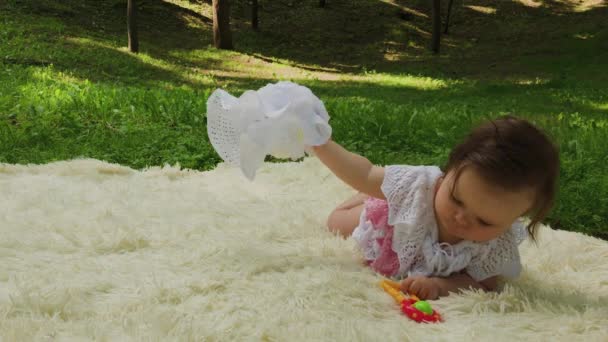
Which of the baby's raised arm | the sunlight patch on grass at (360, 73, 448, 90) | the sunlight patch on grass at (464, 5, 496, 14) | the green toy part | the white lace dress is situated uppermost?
the sunlight patch on grass at (464, 5, 496, 14)

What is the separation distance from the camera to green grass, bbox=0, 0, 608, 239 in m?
4.96

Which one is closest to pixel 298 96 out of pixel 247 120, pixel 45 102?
pixel 247 120

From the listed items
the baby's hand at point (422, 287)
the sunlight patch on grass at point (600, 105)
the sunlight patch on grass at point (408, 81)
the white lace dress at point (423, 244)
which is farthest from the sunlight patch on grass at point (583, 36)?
the baby's hand at point (422, 287)

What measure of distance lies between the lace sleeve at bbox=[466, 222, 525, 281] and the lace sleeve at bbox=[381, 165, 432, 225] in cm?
31

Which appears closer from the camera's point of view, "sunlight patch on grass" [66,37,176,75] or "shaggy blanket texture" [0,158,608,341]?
"shaggy blanket texture" [0,158,608,341]

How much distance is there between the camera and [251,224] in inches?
124

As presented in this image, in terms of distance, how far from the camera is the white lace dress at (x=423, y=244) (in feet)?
8.25

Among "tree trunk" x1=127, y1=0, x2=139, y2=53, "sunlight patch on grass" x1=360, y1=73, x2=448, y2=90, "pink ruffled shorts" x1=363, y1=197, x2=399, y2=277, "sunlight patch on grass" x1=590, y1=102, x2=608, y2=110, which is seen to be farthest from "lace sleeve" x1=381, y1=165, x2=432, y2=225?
"tree trunk" x1=127, y1=0, x2=139, y2=53

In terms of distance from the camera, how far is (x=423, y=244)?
2568 millimetres

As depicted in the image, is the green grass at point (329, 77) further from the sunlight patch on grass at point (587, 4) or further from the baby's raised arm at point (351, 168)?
the baby's raised arm at point (351, 168)

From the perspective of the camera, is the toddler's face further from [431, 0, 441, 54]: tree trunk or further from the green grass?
[431, 0, 441, 54]: tree trunk

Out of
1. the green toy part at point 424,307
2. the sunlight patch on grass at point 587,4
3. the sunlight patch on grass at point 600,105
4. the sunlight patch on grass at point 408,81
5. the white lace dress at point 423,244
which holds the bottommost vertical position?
the sunlight patch on grass at point 408,81

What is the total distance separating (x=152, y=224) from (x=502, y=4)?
78.0 ft

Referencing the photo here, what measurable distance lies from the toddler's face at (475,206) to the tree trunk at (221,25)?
14.9m
